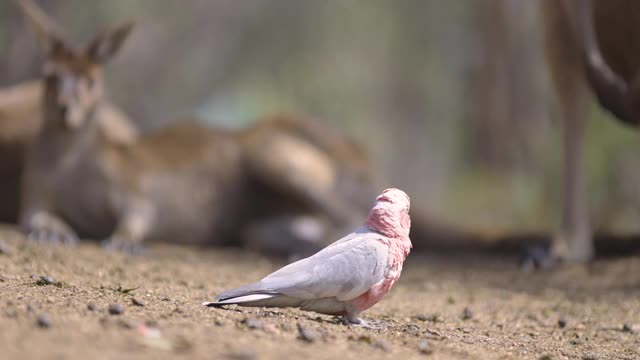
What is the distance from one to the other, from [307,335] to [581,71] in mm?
4230

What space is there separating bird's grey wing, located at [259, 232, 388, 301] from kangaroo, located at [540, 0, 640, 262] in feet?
9.78

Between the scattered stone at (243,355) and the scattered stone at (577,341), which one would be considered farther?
the scattered stone at (577,341)

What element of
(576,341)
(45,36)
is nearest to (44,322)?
(576,341)

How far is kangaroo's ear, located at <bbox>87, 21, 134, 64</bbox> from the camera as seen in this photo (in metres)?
7.71

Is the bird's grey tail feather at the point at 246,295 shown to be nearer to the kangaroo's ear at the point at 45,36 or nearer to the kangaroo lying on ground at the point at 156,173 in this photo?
the kangaroo lying on ground at the point at 156,173

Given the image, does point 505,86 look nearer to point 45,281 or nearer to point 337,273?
point 45,281

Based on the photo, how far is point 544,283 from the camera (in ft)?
Answer: 21.1

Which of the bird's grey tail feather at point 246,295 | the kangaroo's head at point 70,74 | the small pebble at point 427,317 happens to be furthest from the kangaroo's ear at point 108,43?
the bird's grey tail feather at point 246,295

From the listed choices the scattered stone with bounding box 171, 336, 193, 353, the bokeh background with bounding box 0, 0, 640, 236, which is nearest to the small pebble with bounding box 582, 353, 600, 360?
the scattered stone with bounding box 171, 336, 193, 353

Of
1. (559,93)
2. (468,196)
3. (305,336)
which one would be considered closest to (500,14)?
(468,196)

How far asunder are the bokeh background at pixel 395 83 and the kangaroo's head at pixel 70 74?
238 centimetres

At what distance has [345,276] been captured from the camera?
3.68 metres

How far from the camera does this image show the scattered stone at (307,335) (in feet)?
11.1

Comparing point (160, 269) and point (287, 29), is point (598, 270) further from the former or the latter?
point (287, 29)
